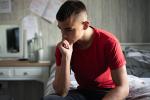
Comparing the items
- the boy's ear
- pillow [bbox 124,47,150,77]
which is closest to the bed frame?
pillow [bbox 124,47,150,77]

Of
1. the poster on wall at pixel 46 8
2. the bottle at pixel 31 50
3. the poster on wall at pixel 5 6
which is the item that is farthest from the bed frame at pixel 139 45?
the poster on wall at pixel 5 6

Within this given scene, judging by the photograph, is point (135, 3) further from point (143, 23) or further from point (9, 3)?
point (9, 3)

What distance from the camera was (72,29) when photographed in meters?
1.38

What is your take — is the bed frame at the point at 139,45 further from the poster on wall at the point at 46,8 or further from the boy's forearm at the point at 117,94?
the boy's forearm at the point at 117,94

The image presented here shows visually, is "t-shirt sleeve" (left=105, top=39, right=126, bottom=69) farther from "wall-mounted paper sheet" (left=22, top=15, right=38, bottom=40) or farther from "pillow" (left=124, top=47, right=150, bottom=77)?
"wall-mounted paper sheet" (left=22, top=15, right=38, bottom=40)

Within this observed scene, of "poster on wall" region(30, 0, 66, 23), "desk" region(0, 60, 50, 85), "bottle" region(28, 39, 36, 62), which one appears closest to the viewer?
"desk" region(0, 60, 50, 85)

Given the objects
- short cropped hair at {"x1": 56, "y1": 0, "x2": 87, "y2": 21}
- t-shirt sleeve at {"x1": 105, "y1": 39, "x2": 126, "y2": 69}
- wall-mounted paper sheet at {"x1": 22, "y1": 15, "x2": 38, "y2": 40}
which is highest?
short cropped hair at {"x1": 56, "y1": 0, "x2": 87, "y2": 21}

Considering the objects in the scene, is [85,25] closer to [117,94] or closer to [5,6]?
[117,94]

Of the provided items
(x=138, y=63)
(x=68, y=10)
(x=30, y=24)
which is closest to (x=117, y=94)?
(x=68, y=10)

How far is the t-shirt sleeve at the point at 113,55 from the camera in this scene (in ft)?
4.59

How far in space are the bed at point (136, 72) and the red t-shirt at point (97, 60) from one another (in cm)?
15

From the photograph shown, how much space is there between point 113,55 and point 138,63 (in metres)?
1.19

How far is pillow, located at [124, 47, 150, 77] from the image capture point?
236 centimetres

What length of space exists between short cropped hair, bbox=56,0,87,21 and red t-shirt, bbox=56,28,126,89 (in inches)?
7.2
